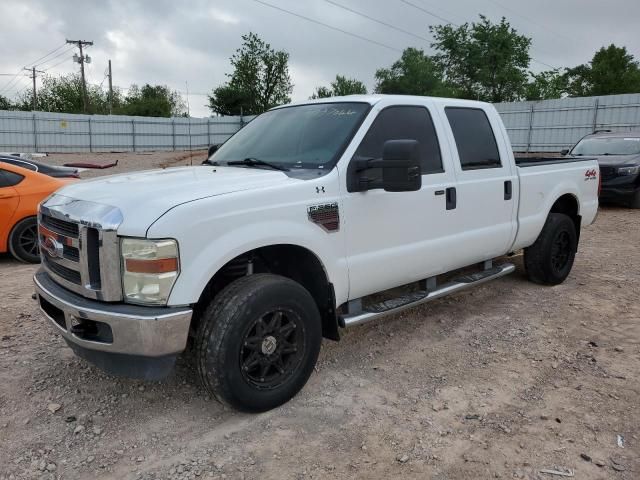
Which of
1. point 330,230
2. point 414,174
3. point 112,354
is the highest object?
point 414,174

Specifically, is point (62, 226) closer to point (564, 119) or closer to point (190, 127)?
point (564, 119)

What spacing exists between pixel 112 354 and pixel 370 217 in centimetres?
184

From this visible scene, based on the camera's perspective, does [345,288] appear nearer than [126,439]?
No

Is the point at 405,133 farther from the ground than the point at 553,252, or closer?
farther from the ground

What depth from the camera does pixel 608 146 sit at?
12391mm

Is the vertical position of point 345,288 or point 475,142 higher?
point 475,142

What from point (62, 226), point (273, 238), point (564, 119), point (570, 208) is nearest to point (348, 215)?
point (273, 238)

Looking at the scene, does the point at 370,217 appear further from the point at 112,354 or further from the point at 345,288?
the point at 112,354

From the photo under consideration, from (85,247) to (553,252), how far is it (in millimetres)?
4745

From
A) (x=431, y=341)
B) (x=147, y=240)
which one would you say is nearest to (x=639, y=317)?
(x=431, y=341)

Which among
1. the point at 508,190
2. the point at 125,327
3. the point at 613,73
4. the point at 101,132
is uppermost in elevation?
the point at 613,73

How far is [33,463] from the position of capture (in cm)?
279

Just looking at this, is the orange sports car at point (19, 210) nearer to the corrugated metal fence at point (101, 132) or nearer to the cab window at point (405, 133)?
the cab window at point (405, 133)

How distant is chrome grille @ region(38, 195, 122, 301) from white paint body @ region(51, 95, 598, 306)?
78 millimetres
